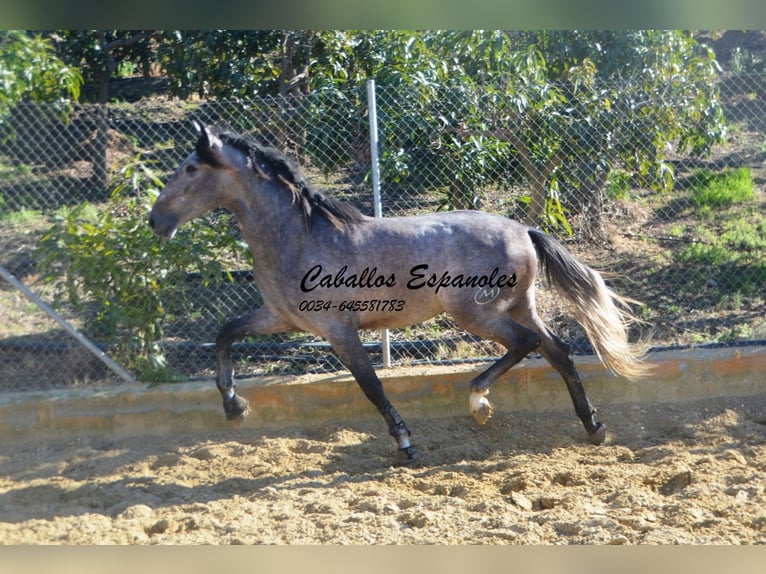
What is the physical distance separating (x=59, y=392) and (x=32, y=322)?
1.32 metres

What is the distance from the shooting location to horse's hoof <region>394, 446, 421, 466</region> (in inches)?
206

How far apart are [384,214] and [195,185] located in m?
2.61

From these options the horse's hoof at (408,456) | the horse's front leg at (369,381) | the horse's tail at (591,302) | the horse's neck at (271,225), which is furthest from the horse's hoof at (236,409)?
the horse's tail at (591,302)

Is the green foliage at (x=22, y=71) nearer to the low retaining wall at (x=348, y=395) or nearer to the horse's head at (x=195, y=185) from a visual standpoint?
the horse's head at (x=195, y=185)

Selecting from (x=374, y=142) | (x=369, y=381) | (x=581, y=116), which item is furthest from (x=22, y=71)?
(x=581, y=116)

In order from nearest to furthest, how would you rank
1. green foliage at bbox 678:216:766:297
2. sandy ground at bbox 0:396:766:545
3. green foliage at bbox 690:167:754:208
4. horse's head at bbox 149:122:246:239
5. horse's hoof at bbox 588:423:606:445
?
sandy ground at bbox 0:396:766:545 → horse's head at bbox 149:122:246:239 → horse's hoof at bbox 588:423:606:445 → green foliage at bbox 678:216:766:297 → green foliage at bbox 690:167:754:208

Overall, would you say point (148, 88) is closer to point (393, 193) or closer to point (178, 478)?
point (393, 193)

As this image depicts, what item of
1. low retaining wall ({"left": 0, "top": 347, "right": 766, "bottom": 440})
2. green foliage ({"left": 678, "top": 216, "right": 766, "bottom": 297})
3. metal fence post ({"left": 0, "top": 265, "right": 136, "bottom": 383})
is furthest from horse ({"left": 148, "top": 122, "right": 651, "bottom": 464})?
green foliage ({"left": 678, "top": 216, "right": 766, "bottom": 297})

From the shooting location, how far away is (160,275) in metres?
6.07

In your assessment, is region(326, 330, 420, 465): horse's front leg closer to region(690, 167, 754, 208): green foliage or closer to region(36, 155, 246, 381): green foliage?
region(36, 155, 246, 381): green foliage

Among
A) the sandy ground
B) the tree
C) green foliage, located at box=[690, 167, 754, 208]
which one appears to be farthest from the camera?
green foliage, located at box=[690, 167, 754, 208]

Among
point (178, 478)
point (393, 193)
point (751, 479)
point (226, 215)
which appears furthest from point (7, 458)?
point (751, 479)

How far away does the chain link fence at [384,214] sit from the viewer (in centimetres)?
648

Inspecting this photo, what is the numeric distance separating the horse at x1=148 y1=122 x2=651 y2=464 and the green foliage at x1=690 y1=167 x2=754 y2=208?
4.29m
